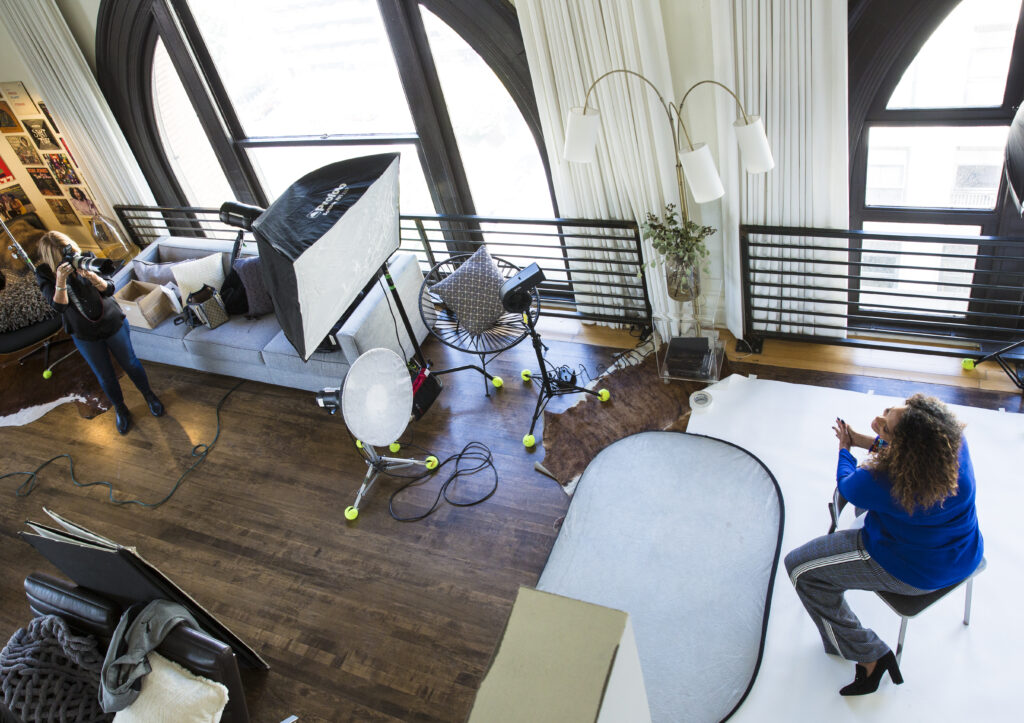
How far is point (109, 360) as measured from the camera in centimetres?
441

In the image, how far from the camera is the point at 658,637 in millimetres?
2785

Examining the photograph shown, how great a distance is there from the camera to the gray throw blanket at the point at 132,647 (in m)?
2.46

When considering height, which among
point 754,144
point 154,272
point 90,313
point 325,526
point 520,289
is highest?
point 754,144

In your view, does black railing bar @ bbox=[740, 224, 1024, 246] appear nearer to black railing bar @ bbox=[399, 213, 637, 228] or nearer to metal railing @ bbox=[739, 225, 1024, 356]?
metal railing @ bbox=[739, 225, 1024, 356]

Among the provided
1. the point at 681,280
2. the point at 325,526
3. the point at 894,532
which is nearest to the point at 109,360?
the point at 325,526

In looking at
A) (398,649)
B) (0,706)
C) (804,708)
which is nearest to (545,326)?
(398,649)

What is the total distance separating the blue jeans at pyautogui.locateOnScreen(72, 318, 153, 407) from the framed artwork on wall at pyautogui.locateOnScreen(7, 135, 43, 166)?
2.65 m

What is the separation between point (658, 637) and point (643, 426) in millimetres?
1239

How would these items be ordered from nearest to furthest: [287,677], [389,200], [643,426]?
1. [287,677]
2. [389,200]
3. [643,426]

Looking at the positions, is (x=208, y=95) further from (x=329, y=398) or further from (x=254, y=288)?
(x=329, y=398)

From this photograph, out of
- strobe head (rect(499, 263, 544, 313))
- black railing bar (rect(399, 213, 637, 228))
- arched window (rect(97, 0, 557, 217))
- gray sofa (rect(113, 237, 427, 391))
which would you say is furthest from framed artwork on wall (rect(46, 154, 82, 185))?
strobe head (rect(499, 263, 544, 313))

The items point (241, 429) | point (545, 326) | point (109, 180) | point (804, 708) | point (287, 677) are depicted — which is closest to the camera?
point (804, 708)

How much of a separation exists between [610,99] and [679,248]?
85cm

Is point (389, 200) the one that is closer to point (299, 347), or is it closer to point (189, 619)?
point (299, 347)
